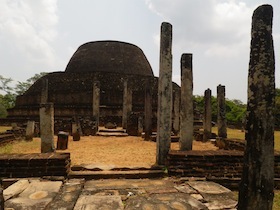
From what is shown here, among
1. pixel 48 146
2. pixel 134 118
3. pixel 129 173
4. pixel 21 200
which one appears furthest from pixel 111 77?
pixel 21 200

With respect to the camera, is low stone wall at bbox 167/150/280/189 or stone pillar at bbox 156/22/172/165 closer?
low stone wall at bbox 167/150/280/189

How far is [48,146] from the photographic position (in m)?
7.19

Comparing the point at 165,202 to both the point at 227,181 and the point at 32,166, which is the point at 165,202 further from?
the point at 32,166

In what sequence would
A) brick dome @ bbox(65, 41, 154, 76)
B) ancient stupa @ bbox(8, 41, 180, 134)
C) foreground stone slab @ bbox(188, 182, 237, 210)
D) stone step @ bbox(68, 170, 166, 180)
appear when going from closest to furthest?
foreground stone slab @ bbox(188, 182, 237, 210), stone step @ bbox(68, 170, 166, 180), ancient stupa @ bbox(8, 41, 180, 134), brick dome @ bbox(65, 41, 154, 76)

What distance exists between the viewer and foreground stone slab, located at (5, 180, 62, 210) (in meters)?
3.41

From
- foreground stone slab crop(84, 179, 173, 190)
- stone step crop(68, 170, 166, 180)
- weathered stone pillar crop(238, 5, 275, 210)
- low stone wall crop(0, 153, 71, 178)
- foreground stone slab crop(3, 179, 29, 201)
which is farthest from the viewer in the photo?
stone step crop(68, 170, 166, 180)

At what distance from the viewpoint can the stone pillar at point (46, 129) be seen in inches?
283

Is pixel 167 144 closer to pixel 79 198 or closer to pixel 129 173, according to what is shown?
pixel 129 173

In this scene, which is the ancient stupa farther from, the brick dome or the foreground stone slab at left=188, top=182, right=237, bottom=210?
the foreground stone slab at left=188, top=182, right=237, bottom=210

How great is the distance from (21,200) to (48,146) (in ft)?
12.1

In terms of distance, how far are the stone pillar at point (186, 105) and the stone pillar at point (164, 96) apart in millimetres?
545

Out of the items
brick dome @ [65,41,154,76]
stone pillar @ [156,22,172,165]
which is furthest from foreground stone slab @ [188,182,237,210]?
brick dome @ [65,41,154,76]

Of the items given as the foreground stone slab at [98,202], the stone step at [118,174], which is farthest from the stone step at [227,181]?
the foreground stone slab at [98,202]

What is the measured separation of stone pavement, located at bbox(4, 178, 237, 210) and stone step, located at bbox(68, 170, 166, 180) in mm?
293
